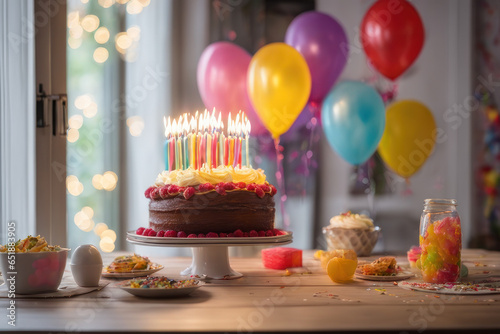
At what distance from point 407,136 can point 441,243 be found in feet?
5.65

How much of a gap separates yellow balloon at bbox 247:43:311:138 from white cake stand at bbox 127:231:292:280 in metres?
1.22

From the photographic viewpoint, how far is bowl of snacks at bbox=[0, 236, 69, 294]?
4.96ft

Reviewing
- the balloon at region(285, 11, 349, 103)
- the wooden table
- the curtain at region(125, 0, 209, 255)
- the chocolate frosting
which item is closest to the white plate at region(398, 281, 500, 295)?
the wooden table

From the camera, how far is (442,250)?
65.0 inches

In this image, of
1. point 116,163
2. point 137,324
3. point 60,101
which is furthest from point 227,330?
point 116,163

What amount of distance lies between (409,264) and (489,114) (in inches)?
106

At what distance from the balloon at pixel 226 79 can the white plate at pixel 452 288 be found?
185 cm

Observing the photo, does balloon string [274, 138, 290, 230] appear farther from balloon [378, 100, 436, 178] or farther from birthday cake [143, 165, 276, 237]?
birthday cake [143, 165, 276, 237]

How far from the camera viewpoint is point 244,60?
336 centimetres

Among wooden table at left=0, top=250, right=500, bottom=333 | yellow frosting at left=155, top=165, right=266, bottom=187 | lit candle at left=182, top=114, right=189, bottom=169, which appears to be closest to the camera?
wooden table at left=0, top=250, right=500, bottom=333

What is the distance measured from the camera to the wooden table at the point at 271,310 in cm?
121

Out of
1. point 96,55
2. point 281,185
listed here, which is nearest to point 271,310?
point 281,185

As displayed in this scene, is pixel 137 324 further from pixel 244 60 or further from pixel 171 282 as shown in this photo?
pixel 244 60

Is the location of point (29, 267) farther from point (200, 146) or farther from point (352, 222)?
point (352, 222)
